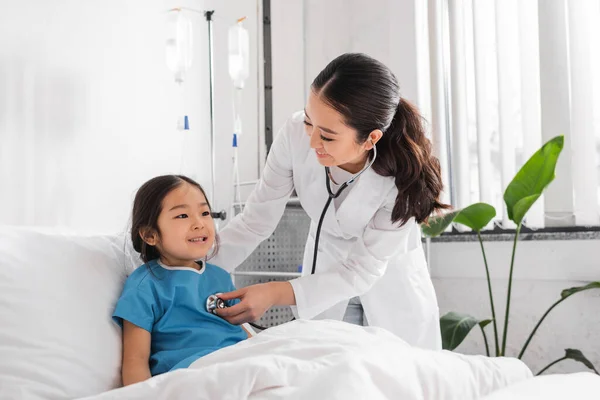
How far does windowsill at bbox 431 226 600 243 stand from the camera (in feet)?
7.38

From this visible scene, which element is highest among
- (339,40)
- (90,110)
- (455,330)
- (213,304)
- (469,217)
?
(339,40)

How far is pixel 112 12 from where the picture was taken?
229cm

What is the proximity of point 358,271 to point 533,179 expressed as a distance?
0.82 m

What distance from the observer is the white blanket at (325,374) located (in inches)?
30.0

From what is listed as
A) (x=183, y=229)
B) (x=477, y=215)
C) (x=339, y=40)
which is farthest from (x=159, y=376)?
(x=339, y=40)

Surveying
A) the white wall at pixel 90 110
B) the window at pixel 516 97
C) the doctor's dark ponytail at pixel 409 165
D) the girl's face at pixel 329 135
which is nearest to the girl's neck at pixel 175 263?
the girl's face at pixel 329 135

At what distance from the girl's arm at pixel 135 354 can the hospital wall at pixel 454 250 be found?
1636mm

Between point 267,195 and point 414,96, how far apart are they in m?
1.26

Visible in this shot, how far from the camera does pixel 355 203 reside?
160 cm

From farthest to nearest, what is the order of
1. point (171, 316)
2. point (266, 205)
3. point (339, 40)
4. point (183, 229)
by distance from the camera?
1. point (339, 40)
2. point (266, 205)
3. point (183, 229)
4. point (171, 316)

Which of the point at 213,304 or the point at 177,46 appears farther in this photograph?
the point at 177,46

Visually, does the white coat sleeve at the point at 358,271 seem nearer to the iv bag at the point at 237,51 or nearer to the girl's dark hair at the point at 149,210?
the girl's dark hair at the point at 149,210

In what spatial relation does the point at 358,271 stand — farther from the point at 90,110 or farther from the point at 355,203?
the point at 90,110

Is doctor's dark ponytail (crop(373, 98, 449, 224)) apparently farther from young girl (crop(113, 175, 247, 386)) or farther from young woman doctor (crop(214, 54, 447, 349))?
young girl (crop(113, 175, 247, 386))
